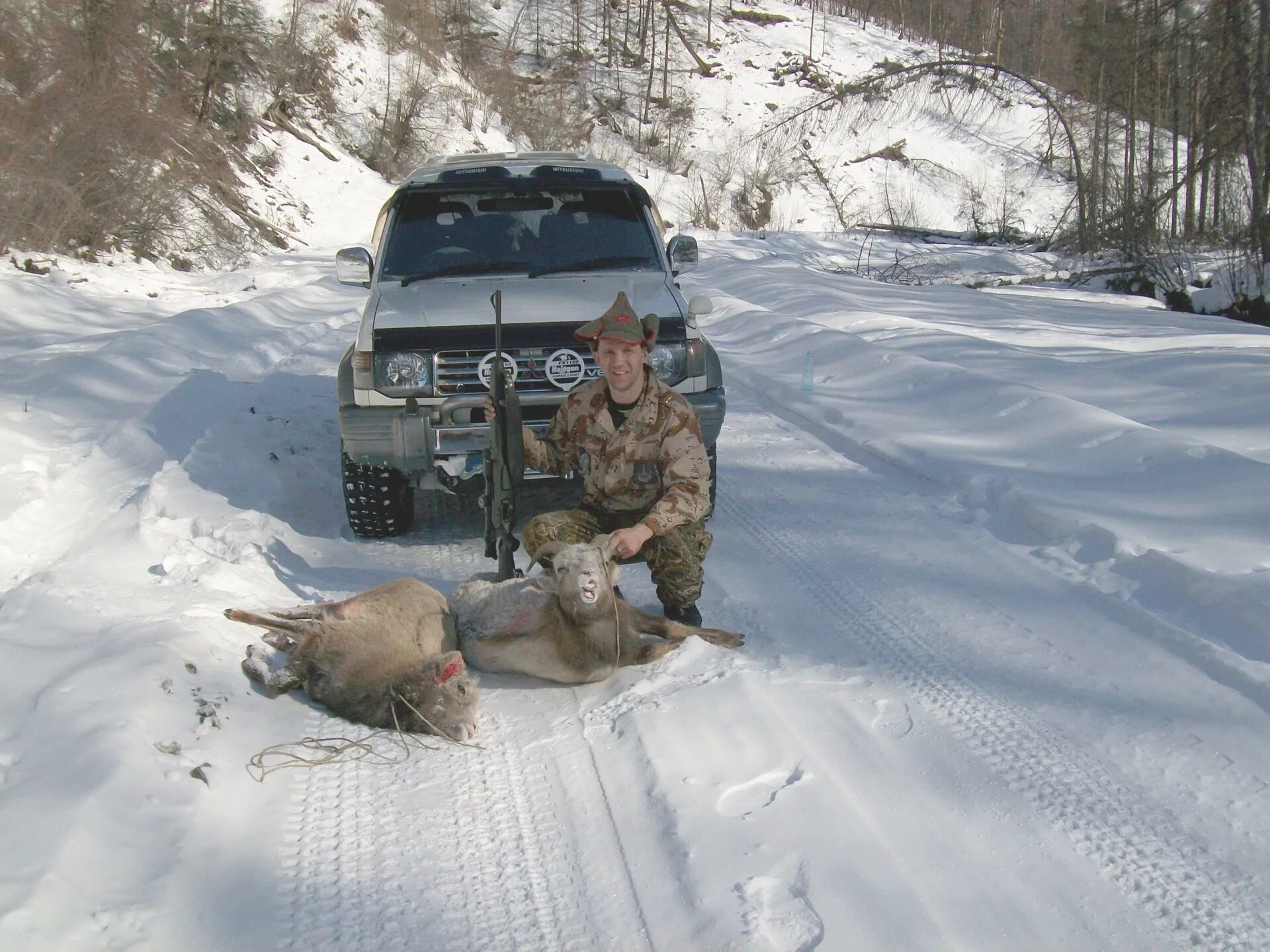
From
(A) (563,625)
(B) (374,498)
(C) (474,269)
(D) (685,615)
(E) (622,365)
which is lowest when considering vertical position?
(D) (685,615)

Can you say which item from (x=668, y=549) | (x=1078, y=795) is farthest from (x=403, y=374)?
(x=1078, y=795)

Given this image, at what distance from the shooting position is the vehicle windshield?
618 cm

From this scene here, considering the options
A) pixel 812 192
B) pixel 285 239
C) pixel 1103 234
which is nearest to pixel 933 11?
pixel 812 192

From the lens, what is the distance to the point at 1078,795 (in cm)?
325

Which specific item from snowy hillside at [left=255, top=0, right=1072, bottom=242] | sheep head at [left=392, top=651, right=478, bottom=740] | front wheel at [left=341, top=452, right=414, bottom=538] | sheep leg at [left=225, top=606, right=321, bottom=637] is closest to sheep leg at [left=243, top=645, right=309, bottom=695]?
sheep leg at [left=225, top=606, right=321, bottom=637]

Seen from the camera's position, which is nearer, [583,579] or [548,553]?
[583,579]

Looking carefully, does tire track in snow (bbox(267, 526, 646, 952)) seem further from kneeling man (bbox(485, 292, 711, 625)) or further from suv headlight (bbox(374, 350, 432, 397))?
suv headlight (bbox(374, 350, 432, 397))

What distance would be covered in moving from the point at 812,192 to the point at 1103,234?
24.8 metres

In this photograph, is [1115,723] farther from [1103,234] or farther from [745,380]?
[1103,234]

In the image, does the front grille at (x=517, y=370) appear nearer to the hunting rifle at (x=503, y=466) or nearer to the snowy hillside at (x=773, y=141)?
the hunting rifle at (x=503, y=466)

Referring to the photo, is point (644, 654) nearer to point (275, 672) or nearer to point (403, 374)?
point (275, 672)

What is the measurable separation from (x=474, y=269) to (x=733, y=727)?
11.4ft

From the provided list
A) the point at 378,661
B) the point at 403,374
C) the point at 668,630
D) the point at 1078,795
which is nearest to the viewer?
the point at 1078,795

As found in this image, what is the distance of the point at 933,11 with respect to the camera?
52500 millimetres
